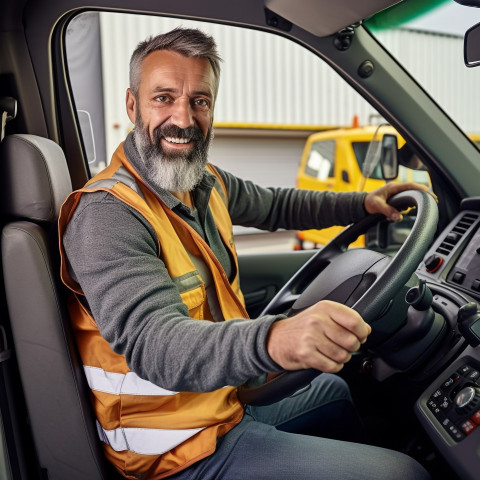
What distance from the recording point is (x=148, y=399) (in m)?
1.08

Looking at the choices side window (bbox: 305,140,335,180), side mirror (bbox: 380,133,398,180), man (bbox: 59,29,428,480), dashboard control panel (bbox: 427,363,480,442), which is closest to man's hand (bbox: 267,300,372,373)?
man (bbox: 59,29,428,480)

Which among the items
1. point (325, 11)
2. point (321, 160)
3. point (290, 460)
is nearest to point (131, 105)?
point (325, 11)

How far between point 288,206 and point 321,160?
4.12 m

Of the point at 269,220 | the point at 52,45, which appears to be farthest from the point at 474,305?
the point at 52,45

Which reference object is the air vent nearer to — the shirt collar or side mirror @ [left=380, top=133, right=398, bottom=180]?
side mirror @ [left=380, top=133, right=398, bottom=180]

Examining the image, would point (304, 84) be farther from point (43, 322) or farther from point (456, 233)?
point (43, 322)

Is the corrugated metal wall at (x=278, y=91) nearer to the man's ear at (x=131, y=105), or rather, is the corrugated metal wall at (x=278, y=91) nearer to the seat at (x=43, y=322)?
the man's ear at (x=131, y=105)

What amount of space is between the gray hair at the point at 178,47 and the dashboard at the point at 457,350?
848 mm

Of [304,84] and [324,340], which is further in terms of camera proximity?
[304,84]

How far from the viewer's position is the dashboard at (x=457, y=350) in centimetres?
110

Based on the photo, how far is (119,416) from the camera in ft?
3.64

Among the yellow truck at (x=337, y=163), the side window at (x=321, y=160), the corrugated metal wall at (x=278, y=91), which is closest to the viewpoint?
the yellow truck at (x=337, y=163)

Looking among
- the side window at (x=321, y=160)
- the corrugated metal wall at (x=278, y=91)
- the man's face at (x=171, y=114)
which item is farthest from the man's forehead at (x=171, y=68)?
the corrugated metal wall at (x=278, y=91)

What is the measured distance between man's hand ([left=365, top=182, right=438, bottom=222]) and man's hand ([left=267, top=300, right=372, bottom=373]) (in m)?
0.83
